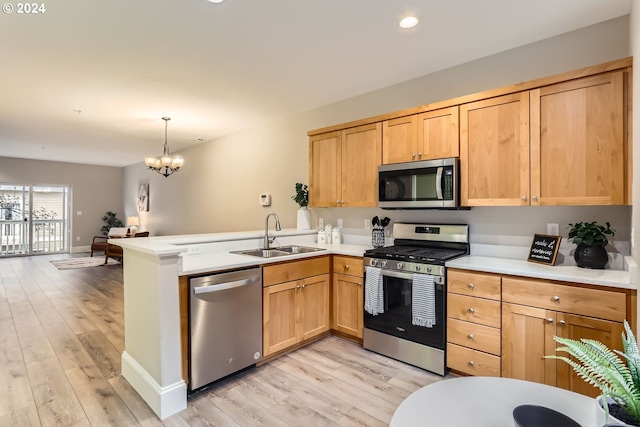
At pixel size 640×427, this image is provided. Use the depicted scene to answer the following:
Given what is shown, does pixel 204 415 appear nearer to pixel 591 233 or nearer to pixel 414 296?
pixel 414 296

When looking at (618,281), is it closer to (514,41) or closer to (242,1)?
(514,41)

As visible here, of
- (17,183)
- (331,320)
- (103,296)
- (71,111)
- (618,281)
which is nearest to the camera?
(618,281)

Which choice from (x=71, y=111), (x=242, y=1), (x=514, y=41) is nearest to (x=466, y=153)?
(x=514, y=41)

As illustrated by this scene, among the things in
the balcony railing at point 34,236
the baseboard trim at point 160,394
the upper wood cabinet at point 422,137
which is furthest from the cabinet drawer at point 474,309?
the balcony railing at point 34,236

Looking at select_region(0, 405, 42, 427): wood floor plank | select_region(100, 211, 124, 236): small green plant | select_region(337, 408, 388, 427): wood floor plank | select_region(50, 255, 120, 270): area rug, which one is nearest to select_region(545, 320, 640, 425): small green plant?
select_region(337, 408, 388, 427): wood floor plank

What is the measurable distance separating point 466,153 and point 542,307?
1.21 m

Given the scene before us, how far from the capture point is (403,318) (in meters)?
2.60

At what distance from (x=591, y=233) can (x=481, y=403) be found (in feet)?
5.86

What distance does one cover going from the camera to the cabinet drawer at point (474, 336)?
2.19 metres

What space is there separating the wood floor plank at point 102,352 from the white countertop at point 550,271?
2.74m

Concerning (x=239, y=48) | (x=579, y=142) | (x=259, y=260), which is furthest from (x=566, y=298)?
(x=239, y=48)

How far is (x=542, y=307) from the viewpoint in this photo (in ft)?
6.54

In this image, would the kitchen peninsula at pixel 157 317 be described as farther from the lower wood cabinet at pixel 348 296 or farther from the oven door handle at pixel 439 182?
the oven door handle at pixel 439 182

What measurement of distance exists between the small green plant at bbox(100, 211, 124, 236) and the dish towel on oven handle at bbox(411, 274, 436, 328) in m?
9.80
